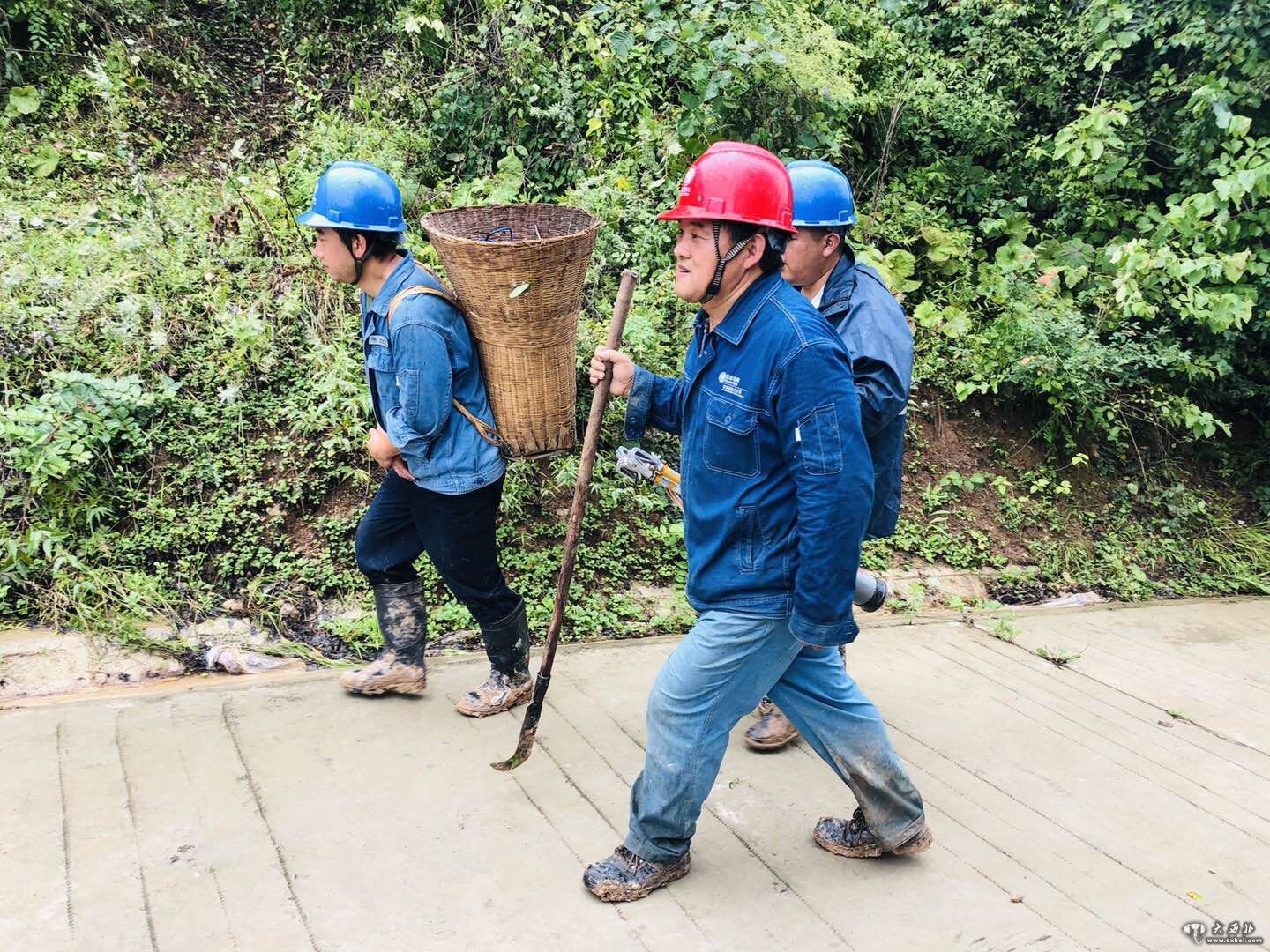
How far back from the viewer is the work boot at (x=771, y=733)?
387cm

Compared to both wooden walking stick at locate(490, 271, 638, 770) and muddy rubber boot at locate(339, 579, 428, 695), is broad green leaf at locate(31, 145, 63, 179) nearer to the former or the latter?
muddy rubber boot at locate(339, 579, 428, 695)

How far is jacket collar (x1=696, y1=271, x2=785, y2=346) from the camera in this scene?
2.72 meters

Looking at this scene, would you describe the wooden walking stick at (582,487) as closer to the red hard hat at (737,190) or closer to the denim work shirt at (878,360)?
the red hard hat at (737,190)

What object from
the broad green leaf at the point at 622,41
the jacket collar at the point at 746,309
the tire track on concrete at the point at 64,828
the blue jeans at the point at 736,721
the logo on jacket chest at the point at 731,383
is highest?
the broad green leaf at the point at 622,41

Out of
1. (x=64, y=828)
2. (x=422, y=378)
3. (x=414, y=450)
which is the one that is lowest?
(x=64, y=828)

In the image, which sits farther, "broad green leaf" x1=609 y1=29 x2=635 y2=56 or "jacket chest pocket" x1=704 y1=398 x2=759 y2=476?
"broad green leaf" x1=609 y1=29 x2=635 y2=56

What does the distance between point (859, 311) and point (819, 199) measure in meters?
0.40

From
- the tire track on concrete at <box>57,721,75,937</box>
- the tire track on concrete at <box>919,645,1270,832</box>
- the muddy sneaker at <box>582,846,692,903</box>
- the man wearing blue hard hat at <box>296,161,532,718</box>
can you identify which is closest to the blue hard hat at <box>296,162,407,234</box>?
the man wearing blue hard hat at <box>296,161,532,718</box>

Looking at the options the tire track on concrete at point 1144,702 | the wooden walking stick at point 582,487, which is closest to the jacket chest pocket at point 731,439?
the wooden walking stick at point 582,487

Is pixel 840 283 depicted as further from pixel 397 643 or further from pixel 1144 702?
pixel 1144 702

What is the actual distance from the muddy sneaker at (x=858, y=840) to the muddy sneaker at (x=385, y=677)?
168cm

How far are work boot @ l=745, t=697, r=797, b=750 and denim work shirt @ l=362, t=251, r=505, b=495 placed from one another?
1371 mm

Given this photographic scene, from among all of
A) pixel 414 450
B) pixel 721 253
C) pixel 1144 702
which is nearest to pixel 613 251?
pixel 414 450

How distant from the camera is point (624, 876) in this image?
2.96m
